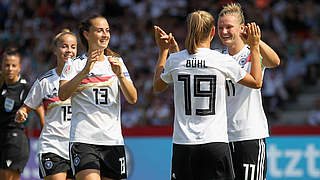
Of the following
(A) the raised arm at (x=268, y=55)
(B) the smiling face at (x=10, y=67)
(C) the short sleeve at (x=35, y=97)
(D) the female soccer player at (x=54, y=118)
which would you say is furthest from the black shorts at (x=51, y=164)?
(A) the raised arm at (x=268, y=55)

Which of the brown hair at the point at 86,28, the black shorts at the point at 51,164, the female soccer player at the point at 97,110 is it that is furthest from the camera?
the black shorts at the point at 51,164

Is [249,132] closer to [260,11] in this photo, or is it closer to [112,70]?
[112,70]

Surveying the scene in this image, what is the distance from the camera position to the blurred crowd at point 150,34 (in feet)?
48.1

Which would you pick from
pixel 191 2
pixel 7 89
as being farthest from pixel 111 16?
pixel 7 89

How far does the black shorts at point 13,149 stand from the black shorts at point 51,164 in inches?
52.4

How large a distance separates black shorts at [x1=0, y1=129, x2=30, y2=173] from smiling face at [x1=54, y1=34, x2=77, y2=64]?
69.5 inches

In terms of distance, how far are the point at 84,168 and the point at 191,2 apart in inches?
485

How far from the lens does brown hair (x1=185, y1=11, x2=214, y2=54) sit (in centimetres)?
530

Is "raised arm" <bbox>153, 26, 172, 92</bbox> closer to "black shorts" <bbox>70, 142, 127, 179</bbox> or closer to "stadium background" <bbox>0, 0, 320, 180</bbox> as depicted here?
"black shorts" <bbox>70, 142, 127, 179</bbox>

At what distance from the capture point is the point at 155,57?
16.4 meters

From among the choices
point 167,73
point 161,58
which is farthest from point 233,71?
point 161,58

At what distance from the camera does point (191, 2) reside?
1744 centimetres

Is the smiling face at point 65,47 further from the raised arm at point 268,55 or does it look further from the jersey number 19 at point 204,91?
the raised arm at point 268,55

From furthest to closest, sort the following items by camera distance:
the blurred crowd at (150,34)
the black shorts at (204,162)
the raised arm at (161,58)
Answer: the blurred crowd at (150,34)
the raised arm at (161,58)
the black shorts at (204,162)
